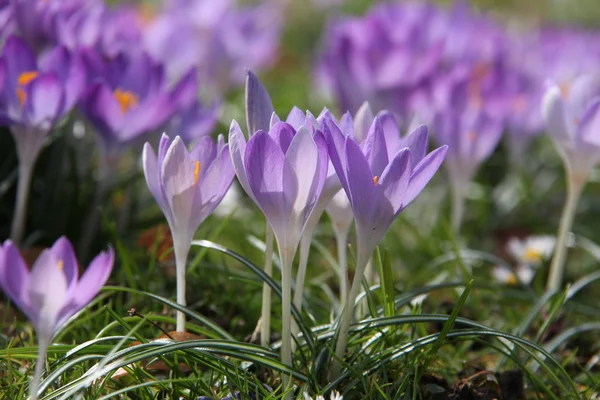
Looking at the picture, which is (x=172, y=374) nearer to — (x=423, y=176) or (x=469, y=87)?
(x=423, y=176)

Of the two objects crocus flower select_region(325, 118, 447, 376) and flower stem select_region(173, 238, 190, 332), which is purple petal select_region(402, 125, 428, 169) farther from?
flower stem select_region(173, 238, 190, 332)

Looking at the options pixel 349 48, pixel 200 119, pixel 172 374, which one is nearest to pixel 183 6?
pixel 349 48

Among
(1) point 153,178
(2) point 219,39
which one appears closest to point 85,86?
(1) point 153,178

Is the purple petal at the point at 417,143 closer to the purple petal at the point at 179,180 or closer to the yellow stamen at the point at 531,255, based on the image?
the purple petal at the point at 179,180

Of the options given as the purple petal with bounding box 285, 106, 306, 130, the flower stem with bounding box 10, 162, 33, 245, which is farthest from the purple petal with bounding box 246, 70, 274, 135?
the flower stem with bounding box 10, 162, 33, 245

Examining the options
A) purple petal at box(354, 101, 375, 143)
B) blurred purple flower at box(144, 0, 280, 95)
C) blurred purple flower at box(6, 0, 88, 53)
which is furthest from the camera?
blurred purple flower at box(144, 0, 280, 95)

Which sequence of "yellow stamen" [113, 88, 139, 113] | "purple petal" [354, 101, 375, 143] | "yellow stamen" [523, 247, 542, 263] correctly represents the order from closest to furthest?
→ "purple petal" [354, 101, 375, 143]
"yellow stamen" [113, 88, 139, 113]
"yellow stamen" [523, 247, 542, 263]

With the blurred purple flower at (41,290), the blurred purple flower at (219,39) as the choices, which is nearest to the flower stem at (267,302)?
the blurred purple flower at (41,290)
